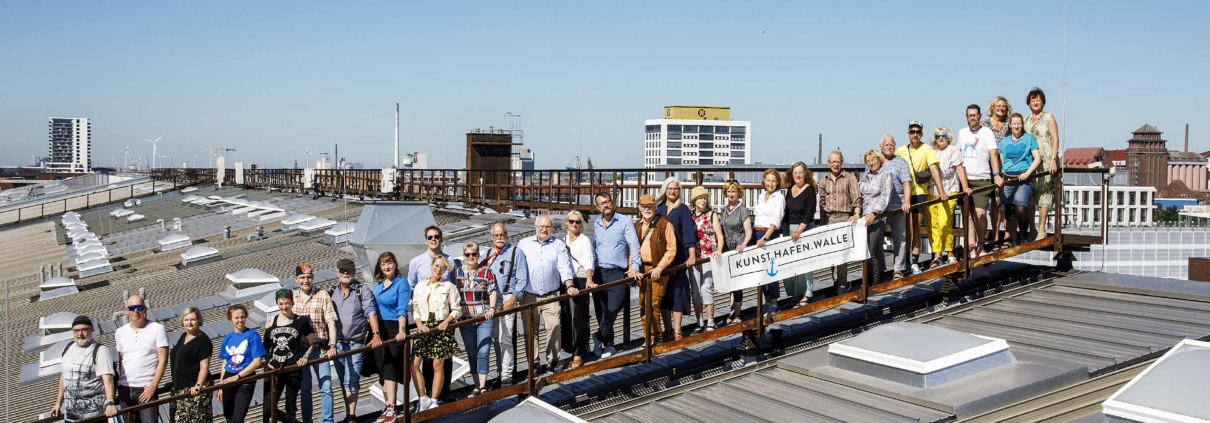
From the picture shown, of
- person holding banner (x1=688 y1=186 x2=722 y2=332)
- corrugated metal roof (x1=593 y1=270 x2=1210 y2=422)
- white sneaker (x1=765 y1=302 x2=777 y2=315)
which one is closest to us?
corrugated metal roof (x1=593 y1=270 x2=1210 y2=422)

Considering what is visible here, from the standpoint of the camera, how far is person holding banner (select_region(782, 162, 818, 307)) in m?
8.18

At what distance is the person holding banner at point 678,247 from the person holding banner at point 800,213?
1.13 metres

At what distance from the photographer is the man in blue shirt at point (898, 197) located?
27.7 feet

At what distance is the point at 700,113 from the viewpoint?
196m

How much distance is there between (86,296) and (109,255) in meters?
6.33

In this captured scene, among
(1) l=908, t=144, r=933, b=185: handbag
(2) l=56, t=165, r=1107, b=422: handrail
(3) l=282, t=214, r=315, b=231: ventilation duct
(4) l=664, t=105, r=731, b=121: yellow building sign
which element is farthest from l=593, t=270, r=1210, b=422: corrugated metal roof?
(4) l=664, t=105, r=731, b=121: yellow building sign

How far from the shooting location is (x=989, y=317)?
8078mm

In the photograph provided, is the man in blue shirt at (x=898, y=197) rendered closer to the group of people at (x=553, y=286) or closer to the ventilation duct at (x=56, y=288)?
the group of people at (x=553, y=286)

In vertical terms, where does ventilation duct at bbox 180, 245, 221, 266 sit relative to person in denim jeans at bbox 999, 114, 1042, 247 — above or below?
below

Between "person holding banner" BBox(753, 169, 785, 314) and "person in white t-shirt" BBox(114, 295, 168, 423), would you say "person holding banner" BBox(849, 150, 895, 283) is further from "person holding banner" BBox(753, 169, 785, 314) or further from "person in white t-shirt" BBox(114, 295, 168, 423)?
"person in white t-shirt" BBox(114, 295, 168, 423)

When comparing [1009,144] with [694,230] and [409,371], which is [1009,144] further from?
[409,371]

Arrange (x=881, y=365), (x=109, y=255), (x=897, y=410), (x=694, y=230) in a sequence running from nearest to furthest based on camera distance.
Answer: (x=897, y=410) < (x=881, y=365) < (x=694, y=230) < (x=109, y=255)

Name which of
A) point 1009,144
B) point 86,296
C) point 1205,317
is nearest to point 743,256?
point 1009,144

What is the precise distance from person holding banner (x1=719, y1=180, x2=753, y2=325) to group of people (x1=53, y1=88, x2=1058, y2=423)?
15 millimetres
